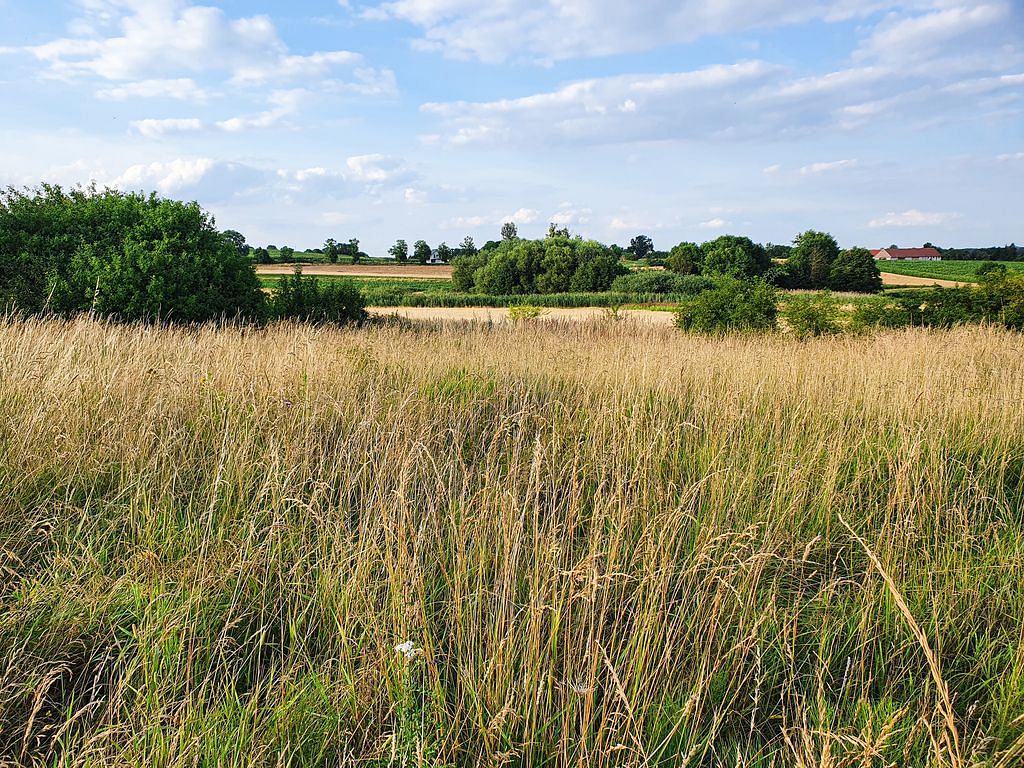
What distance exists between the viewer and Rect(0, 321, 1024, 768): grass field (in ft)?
6.68

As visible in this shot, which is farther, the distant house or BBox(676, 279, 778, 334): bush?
the distant house

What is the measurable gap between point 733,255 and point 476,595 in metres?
68.0

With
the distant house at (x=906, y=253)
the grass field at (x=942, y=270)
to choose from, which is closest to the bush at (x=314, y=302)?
the grass field at (x=942, y=270)

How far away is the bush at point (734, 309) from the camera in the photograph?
12961mm

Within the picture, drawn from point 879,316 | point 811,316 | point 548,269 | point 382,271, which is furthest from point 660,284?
point 811,316

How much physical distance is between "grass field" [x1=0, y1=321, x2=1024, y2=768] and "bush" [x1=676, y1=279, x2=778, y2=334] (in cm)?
786

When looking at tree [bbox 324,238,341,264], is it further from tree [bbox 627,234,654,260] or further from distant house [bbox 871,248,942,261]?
distant house [bbox 871,248,942,261]

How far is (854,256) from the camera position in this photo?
64.7m

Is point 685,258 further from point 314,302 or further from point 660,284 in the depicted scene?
point 314,302

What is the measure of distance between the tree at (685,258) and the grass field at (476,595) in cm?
6432

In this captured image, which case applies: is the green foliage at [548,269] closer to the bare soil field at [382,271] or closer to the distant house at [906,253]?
the bare soil field at [382,271]

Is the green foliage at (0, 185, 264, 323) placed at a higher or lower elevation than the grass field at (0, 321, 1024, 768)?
higher

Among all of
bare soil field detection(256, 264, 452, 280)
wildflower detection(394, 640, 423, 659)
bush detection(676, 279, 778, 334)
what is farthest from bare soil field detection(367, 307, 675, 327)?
bare soil field detection(256, 264, 452, 280)

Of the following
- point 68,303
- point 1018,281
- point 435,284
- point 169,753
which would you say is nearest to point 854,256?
point 435,284
